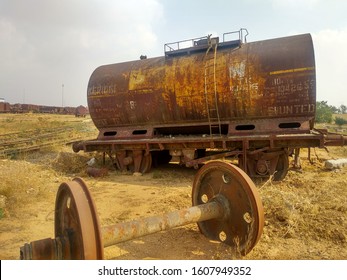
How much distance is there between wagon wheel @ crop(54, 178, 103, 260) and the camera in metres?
2.50

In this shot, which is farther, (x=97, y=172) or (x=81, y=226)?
(x=97, y=172)

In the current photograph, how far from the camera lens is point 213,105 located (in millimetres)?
8727

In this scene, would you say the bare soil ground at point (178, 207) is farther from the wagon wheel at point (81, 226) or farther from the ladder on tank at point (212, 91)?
the ladder on tank at point (212, 91)

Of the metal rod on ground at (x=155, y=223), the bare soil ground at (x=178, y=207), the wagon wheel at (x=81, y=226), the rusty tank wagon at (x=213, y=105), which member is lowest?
the bare soil ground at (x=178, y=207)

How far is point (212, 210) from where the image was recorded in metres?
3.94

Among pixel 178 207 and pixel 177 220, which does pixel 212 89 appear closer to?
pixel 178 207

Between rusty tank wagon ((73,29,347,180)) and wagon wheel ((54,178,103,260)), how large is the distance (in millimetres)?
5778

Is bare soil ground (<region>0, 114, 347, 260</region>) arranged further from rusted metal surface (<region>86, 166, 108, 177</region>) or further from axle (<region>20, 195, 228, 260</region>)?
axle (<region>20, 195, 228, 260</region>)

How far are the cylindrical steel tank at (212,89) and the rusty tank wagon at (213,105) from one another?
26 millimetres

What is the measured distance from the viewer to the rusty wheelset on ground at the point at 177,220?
2.62m

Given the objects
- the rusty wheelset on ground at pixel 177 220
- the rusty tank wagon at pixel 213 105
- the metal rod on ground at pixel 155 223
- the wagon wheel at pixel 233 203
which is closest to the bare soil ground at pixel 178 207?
the wagon wheel at pixel 233 203

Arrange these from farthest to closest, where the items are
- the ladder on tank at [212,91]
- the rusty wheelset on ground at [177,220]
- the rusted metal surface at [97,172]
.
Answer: the rusted metal surface at [97,172] < the ladder on tank at [212,91] < the rusty wheelset on ground at [177,220]

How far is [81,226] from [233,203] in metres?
2.13

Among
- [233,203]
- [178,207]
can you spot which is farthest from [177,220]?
[178,207]
